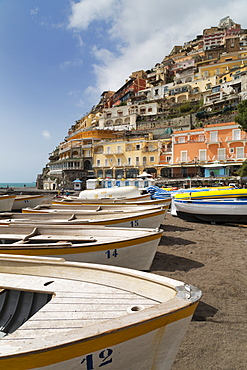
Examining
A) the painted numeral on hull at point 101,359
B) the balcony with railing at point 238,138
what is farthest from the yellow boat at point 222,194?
the balcony with railing at point 238,138

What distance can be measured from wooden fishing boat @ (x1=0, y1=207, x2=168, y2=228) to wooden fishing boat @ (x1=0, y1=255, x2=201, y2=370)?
381 cm

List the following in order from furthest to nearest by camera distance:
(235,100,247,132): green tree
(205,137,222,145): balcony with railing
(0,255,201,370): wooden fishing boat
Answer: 1. (205,137,222,145): balcony with railing
2. (235,100,247,132): green tree
3. (0,255,201,370): wooden fishing boat

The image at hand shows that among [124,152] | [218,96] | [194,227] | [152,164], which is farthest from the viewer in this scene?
[218,96]

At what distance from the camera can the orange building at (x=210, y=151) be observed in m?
31.1

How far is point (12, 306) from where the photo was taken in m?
3.19

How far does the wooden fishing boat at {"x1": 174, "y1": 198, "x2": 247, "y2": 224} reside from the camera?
39.5 feet

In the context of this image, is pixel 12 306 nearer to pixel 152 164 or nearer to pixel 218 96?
pixel 152 164

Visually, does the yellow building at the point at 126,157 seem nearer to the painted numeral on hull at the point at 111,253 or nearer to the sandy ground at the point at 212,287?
the sandy ground at the point at 212,287

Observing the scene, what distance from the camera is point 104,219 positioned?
26.9 ft

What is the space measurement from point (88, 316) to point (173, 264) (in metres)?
5.06

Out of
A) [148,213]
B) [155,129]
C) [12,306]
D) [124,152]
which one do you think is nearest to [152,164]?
[124,152]

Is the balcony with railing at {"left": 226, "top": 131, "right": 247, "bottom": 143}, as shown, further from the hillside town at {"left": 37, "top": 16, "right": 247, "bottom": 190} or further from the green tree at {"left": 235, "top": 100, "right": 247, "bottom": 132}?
the green tree at {"left": 235, "top": 100, "right": 247, "bottom": 132}

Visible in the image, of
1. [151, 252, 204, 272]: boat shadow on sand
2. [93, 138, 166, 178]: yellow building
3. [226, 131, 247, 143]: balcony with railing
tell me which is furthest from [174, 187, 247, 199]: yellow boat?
[93, 138, 166, 178]: yellow building

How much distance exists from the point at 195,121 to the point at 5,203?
37.4m
